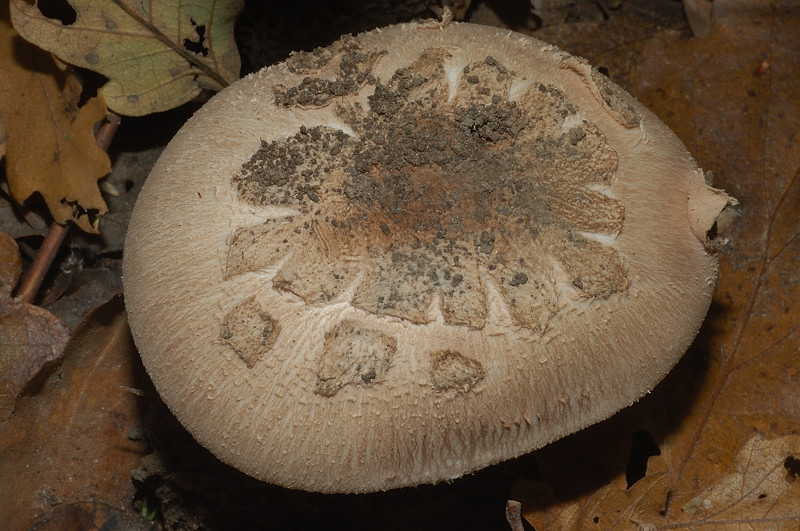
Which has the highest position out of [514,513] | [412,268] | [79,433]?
[412,268]

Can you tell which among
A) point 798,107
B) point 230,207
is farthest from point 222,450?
point 798,107

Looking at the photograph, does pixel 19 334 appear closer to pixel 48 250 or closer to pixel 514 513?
pixel 48 250

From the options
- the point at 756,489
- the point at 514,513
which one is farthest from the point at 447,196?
the point at 756,489

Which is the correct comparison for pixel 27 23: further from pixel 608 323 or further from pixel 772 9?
pixel 772 9

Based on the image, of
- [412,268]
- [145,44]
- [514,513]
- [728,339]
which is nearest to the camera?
[412,268]

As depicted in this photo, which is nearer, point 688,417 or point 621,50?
point 688,417

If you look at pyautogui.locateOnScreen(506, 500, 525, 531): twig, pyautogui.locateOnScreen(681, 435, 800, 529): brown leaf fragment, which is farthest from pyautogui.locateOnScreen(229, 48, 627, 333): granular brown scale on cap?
pyautogui.locateOnScreen(681, 435, 800, 529): brown leaf fragment

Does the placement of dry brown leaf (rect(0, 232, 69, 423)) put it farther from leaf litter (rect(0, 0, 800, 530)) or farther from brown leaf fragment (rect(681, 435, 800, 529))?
brown leaf fragment (rect(681, 435, 800, 529))
